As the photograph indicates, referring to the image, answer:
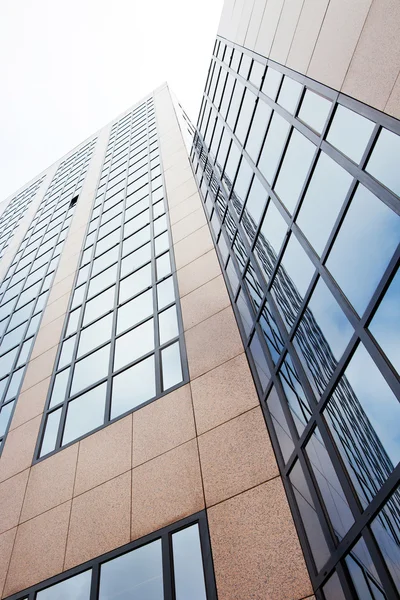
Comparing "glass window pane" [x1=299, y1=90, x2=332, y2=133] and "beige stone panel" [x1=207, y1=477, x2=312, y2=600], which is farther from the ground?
"glass window pane" [x1=299, y1=90, x2=332, y2=133]

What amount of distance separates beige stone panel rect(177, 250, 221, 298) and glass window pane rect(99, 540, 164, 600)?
8204 mm

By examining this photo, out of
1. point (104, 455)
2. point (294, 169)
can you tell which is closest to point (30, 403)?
point (104, 455)

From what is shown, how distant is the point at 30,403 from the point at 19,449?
2090mm

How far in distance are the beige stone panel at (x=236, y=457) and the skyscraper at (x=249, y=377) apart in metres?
0.04

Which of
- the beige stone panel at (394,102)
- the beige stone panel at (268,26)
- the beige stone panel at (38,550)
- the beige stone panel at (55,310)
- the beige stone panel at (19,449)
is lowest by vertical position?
the beige stone panel at (38,550)

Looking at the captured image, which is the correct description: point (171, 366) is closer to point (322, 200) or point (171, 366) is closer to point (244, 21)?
point (322, 200)

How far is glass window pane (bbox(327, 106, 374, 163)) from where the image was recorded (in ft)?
24.5

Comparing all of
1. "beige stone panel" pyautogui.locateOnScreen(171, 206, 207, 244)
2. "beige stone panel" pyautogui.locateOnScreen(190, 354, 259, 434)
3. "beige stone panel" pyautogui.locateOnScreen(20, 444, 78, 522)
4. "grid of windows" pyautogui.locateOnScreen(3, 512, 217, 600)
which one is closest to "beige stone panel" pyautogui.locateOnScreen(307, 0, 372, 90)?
"beige stone panel" pyautogui.locateOnScreen(190, 354, 259, 434)

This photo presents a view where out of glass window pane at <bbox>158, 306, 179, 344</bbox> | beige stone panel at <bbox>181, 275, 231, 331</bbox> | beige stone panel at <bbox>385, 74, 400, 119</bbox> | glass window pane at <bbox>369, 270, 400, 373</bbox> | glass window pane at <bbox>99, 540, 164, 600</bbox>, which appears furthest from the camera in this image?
glass window pane at <bbox>158, 306, 179, 344</bbox>

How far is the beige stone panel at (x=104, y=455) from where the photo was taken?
38.0ft

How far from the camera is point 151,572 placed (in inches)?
359

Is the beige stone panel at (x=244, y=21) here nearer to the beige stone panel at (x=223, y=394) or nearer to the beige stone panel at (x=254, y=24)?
the beige stone panel at (x=254, y=24)

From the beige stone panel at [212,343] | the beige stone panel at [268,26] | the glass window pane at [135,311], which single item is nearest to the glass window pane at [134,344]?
the glass window pane at [135,311]

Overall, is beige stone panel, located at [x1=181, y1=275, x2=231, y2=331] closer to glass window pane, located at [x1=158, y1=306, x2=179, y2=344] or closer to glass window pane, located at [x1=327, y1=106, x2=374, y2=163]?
→ glass window pane, located at [x1=158, y1=306, x2=179, y2=344]
